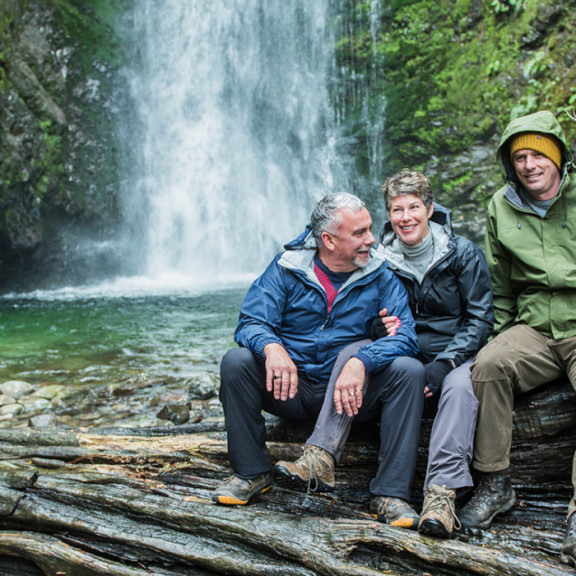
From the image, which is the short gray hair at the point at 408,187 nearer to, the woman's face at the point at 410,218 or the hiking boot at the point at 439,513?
the woman's face at the point at 410,218

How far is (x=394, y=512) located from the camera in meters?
2.72

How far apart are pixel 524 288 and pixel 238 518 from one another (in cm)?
227

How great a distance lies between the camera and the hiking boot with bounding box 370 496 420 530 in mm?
2650

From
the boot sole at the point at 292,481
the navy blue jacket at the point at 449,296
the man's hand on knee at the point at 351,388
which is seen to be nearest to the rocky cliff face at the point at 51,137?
Answer: the navy blue jacket at the point at 449,296

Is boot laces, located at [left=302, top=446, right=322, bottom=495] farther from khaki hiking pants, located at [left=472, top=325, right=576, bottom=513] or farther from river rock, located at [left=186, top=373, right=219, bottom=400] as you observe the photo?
river rock, located at [left=186, top=373, right=219, bottom=400]

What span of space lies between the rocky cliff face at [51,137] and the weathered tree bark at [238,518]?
611 inches

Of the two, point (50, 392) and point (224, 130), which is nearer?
point (50, 392)

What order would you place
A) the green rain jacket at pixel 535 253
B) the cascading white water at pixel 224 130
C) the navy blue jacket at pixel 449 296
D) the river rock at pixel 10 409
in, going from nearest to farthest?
1. the green rain jacket at pixel 535 253
2. the navy blue jacket at pixel 449 296
3. the river rock at pixel 10 409
4. the cascading white water at pixel 224 130

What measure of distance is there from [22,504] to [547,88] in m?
14.4

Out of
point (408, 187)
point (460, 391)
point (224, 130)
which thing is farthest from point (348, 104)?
point (460, 391)

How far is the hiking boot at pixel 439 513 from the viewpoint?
2533 mm

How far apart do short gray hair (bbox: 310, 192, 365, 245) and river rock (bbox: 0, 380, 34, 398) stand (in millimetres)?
5124

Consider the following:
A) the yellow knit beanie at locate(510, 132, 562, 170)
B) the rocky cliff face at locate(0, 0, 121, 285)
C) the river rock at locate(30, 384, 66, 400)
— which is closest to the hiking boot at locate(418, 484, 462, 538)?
the yellow knit beanie at locate(510, 132, 562, 170)

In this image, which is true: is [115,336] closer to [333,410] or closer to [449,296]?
[333,410]
